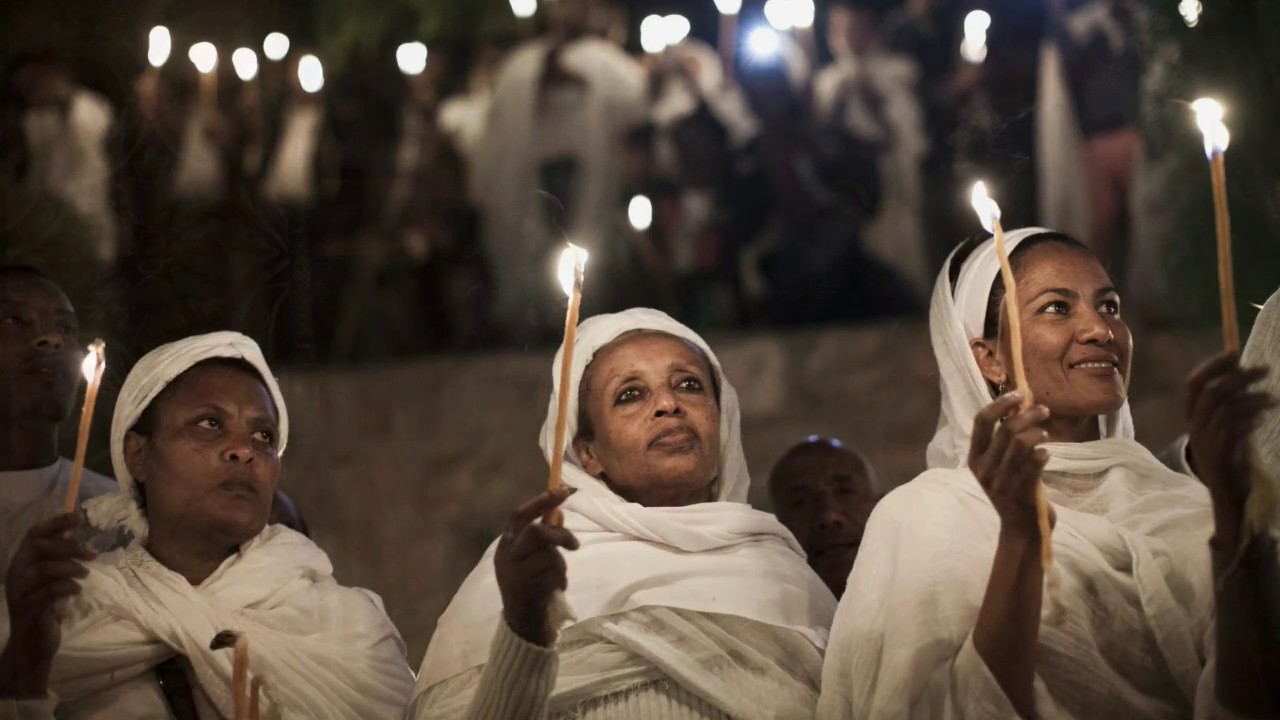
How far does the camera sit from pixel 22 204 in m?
4.50

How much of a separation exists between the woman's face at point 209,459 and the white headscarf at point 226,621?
0.04 m

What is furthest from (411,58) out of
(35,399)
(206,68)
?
(35,399)

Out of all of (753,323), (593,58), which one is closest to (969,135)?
(753,323)

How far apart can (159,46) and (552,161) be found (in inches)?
42.0

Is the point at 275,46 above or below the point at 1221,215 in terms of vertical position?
→ above

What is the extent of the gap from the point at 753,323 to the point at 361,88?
125 centimetres

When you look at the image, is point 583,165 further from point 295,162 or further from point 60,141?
point 60,141

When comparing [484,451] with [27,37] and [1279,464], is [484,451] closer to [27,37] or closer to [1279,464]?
[27,37]

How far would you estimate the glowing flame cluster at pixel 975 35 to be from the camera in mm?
4496

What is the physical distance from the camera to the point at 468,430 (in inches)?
174

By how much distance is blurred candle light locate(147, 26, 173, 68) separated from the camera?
4.62 m

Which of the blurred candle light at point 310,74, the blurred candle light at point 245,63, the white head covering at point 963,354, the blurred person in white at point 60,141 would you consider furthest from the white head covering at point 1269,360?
the blurred person in white at point 60,141

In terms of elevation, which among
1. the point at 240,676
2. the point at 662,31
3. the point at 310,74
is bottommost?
the point at 240,676

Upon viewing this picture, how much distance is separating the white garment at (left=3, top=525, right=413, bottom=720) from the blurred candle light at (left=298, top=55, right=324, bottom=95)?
1479mm
